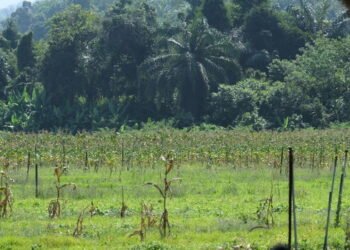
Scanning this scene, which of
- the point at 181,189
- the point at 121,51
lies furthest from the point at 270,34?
the point at 181,189

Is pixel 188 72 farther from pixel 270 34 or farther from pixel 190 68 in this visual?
pixel 270 34

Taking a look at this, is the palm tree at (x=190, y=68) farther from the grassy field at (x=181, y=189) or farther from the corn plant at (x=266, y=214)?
the corn plant at (x=266, y=214)

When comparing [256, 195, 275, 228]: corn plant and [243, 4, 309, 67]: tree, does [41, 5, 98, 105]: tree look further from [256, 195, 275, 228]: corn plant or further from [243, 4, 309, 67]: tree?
[256, 195, 275, 228]: corn plant

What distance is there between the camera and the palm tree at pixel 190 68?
4038 centimetres

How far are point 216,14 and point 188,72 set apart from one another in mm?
8784

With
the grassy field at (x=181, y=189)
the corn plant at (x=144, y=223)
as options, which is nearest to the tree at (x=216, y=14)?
the grassy field at (x=181, y=189)

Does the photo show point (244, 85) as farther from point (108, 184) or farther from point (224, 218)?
point (224, 218)

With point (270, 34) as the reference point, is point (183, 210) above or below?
below

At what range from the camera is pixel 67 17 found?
49.6 metres

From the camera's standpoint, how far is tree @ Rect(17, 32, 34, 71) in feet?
169

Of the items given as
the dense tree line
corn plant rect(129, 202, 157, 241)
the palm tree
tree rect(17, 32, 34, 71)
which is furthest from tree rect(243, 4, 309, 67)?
corn plant rect(129, 202, 157, 241)

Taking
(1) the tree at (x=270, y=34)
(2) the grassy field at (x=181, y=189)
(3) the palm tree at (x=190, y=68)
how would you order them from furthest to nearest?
(1) the tree at (x=270, y=34)
(3) the palm tree at (x=190, y=68)
(2) the grassy field at (x=181, y=189)

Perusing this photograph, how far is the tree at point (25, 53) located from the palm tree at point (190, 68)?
1314 cm

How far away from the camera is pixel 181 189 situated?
18312mm
